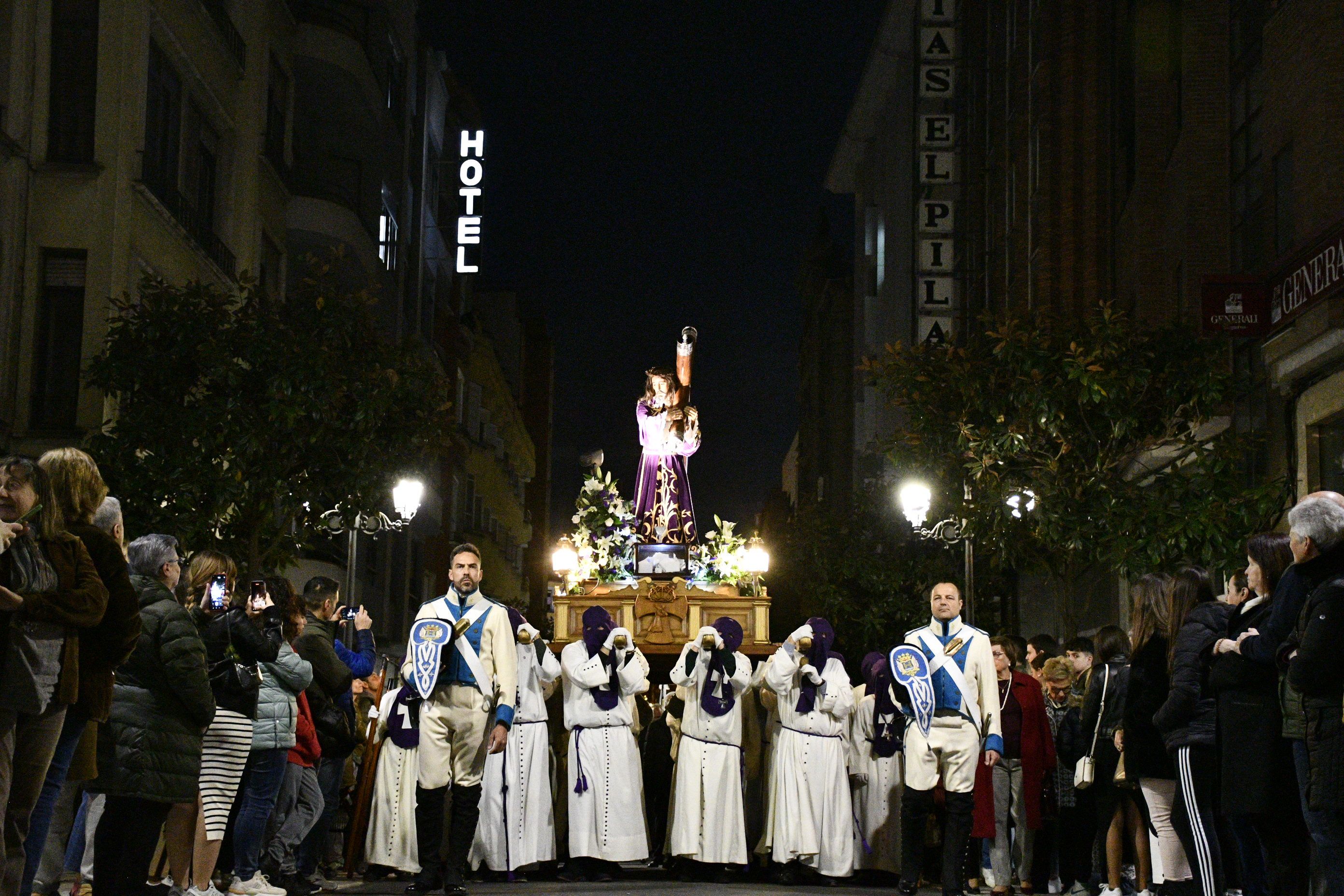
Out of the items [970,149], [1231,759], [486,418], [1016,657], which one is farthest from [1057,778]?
[486,418]

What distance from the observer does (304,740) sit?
12148mm

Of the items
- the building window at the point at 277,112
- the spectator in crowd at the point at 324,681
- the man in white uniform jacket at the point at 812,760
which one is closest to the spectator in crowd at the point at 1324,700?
the spectator in crowd at the point at 324,681

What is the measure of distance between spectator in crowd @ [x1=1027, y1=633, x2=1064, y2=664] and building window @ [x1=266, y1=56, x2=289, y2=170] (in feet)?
57.2

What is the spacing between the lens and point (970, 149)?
4422 cm

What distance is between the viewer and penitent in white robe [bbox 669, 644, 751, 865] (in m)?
14.6

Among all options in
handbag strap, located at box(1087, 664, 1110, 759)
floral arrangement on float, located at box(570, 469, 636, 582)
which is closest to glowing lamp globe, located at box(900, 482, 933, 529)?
floral arrangement on float, located at box(570, 469, 636, 582)

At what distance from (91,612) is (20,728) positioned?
54 centimetres

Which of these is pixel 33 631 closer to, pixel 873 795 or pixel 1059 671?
pixel 1059 671

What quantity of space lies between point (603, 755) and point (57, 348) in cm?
1051

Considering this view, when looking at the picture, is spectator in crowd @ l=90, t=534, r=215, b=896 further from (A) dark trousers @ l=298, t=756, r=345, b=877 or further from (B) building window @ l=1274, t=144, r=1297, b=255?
(B) building window @ l=1274, t=144, r=1297, b=255

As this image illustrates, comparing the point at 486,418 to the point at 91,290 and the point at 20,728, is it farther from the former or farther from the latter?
the point at 20,728

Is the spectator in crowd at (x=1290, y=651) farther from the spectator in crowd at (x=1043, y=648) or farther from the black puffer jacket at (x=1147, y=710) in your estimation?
the spectator in crowd at (x=1043, y=648)

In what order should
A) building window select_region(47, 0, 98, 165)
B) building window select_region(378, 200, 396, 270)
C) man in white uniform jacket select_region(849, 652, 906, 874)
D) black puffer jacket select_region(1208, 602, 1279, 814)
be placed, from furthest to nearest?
building window select_region(378, 200, 396, 270), building window select_region(47, 0, 98, 165), man in white uniform jacket select_region(849, 652, 906, 874), black puffer jacket select_region(1208, 602, 1279, 814)

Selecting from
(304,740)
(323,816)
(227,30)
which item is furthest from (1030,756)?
(227,30)
